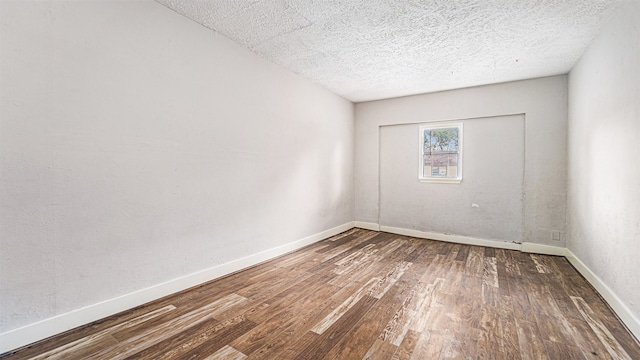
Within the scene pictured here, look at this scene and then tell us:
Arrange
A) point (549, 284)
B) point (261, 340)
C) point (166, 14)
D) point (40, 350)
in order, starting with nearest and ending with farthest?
point (40, 350)
point (261, 340)
point (166, 14)
point (549, 284)

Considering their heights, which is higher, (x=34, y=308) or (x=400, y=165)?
(x=400, y=165)

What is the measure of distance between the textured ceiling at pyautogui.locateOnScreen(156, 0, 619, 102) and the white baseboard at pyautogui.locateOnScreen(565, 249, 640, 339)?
250 centimetres

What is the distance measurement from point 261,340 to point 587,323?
2.54 metres

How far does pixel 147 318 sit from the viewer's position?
6.80 feet

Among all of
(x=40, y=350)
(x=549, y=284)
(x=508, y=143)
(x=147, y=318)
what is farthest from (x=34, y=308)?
(x=508, y=143)

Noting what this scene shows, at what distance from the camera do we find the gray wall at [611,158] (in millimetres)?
2018

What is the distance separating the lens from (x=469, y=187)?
14.8ft

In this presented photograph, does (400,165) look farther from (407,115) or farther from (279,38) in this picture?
(279,38)

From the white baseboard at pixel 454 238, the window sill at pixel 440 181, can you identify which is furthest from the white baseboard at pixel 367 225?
the window sill at pixel 440 181

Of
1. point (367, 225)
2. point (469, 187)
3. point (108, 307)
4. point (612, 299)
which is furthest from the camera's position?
point (367, 225)

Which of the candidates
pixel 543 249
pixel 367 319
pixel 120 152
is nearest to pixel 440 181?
pixel 543 249

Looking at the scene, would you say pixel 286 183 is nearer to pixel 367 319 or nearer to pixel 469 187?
pixel 367 319

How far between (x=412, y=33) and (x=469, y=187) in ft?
9.54

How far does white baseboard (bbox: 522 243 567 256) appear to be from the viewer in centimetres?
378
